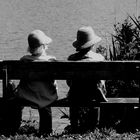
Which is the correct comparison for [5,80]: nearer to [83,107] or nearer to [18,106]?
[18,106]

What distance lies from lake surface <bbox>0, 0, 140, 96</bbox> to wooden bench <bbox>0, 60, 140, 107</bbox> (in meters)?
7.21

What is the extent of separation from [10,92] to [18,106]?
18 centimetres

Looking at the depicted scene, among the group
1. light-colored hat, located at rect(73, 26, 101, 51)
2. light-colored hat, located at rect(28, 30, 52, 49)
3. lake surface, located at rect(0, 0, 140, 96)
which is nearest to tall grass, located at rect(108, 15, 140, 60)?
light-colored hat, located at rect(73, 26, 101, 51)

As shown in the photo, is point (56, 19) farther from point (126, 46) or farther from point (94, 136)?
point (94, 136)

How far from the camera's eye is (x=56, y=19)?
15.6 m

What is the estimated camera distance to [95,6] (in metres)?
16.0

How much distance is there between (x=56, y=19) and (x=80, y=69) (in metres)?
9.84

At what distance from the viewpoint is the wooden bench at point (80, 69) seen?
19.0 ft

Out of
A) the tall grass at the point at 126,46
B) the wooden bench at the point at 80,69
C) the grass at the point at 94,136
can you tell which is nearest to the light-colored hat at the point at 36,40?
the wooden bench at the point at 80,69

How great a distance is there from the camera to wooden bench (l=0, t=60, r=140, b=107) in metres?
5.80

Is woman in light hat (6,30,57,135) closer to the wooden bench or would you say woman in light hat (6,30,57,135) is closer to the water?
the wooden bench

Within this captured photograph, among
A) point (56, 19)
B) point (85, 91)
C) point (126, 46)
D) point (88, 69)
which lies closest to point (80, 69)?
point (88, 69)

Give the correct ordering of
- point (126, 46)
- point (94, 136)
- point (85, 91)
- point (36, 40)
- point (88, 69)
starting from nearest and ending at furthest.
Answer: point (94, 136)
point (88, 69)
point (85, 91)
point (36, 40)
point (126, 46)

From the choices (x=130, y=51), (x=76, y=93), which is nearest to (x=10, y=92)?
(x=76, y=93)
